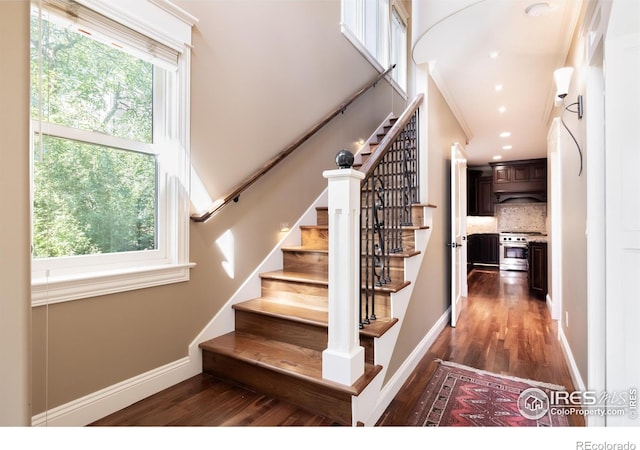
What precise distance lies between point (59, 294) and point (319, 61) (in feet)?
9.76

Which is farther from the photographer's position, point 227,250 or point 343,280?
point 227,250

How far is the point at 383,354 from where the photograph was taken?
1945mm

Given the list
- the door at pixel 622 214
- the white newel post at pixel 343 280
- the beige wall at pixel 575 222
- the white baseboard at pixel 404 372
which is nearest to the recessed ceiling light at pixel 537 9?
the beige wall at pixel 575 222

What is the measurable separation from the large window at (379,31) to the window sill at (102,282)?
128 inches

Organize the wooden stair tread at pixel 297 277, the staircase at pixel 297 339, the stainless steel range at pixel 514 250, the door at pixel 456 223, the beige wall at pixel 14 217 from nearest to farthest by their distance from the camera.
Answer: the beige wall at pixel 14 217
the staircase at pixel 297 339
the wooden stair tread at pixel 297 277
the door at pixel 456 223
the stainless steel range at pixel 514 250

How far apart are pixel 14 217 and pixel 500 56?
3411mm


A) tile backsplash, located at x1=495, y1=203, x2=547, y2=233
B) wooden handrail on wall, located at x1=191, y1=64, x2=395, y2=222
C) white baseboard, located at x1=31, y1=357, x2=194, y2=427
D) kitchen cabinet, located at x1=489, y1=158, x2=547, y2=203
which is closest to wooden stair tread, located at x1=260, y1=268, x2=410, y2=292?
wooden handrail on wall, located at x1=191, y1=64, x2=395, y2=222

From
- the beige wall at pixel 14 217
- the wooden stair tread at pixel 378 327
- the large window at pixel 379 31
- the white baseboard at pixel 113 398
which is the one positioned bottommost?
the white baseboard at pixel 113 398

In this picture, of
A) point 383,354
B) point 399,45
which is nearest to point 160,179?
point 383,354

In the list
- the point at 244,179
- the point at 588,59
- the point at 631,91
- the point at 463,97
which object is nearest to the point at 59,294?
the point at 244,179

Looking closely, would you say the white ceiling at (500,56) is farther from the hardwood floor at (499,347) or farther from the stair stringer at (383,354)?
the hardwood floor at (499,347)

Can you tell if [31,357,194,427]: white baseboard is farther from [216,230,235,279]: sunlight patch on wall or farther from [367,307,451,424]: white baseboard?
[367,307,451,424]: white baseboard

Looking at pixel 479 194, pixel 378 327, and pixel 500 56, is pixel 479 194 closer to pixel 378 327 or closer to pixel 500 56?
pixel 500 56

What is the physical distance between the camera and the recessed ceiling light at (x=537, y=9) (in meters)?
2.14
